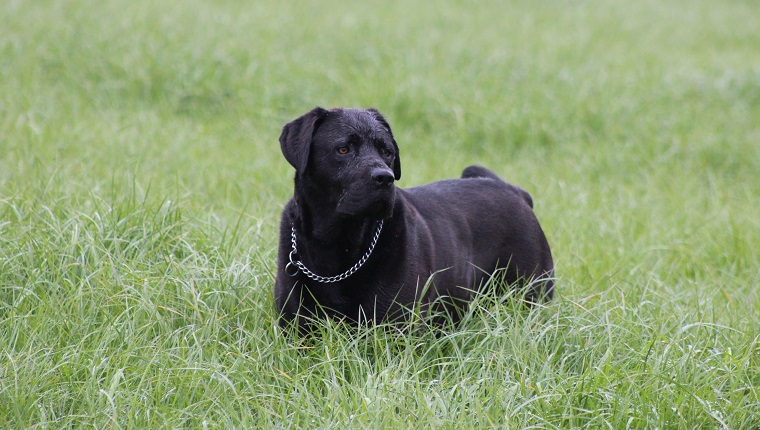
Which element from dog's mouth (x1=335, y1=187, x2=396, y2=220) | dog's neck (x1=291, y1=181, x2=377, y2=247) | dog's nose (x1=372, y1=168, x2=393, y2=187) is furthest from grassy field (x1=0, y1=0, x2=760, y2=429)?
dog's nose (x1=372, y1=168, x2=393, y2=187)

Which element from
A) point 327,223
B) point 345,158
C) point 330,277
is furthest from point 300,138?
point 330,277

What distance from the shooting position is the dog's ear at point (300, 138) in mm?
3129

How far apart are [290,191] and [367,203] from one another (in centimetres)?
264

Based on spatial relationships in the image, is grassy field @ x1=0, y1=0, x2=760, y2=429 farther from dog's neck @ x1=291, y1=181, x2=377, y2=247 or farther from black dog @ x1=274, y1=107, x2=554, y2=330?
dog's neck @ x1=291, y1=181, x2=377, y2=247

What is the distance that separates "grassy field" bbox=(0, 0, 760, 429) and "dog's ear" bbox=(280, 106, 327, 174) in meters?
0.64

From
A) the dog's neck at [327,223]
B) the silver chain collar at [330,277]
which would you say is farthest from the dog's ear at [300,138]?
the silver chain collar at [330,277]

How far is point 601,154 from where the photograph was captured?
7.73 m

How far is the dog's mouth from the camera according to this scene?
117 inches

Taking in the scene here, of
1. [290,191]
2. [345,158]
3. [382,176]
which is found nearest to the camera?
[382,176]

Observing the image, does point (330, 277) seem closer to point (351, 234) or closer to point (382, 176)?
point (351, 234)

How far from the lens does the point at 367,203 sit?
2.99 m

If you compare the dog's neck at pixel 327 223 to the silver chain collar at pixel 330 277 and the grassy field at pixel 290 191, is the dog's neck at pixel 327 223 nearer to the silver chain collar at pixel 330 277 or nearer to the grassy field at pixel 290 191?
the silver chain collar at pixel 330 277

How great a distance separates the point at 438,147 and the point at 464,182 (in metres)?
3.83

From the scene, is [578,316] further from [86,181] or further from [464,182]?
[86,181]
